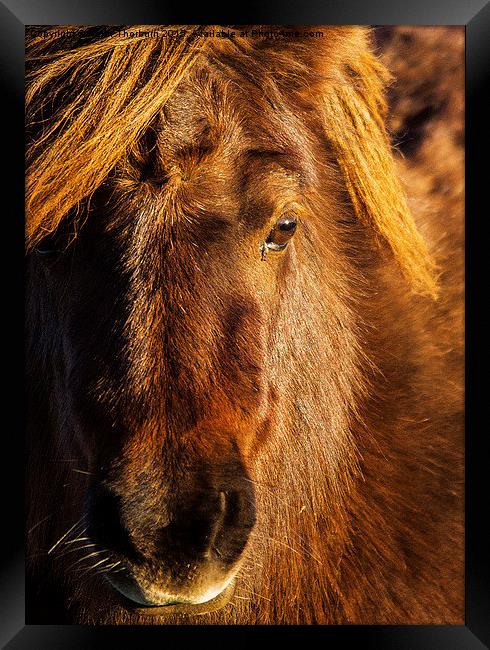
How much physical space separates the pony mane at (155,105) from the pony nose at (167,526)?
1.84 ft

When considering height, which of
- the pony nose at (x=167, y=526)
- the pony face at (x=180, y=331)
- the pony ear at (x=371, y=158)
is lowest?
the pony nose at (x=167, y=526)

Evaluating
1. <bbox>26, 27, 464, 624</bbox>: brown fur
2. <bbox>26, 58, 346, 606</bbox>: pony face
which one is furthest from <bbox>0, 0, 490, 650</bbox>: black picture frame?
<bbox>26, 58, 346, 606</bbox>: pony face

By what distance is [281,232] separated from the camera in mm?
1178

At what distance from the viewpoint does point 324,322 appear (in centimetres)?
136

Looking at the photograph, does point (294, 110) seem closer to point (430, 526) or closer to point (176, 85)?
point (176, 85)

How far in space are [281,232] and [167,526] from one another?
0.58 meters

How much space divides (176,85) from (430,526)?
1115mm

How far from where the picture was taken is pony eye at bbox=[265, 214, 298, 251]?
1.17 m

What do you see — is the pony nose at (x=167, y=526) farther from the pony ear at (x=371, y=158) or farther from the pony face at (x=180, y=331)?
the pony ear at (x=371, y=158)

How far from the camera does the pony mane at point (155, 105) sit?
1166mm

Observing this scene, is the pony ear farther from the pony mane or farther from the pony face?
the pony face
